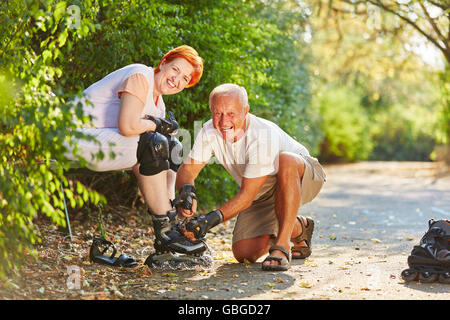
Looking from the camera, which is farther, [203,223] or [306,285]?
[203,223]

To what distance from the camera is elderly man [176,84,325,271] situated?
12.8 ft

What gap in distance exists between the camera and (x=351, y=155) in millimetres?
18438

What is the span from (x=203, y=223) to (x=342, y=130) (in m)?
15.0

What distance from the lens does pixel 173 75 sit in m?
4.00

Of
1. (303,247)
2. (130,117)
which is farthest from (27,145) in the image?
(303,247)

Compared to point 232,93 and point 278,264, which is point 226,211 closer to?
point 278,264

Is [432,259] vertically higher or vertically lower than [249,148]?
lower

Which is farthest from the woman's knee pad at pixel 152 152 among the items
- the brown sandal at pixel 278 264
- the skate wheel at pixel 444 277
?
the skate wheel at pixel 444 277

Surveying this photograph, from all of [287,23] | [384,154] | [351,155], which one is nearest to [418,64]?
[351,155]

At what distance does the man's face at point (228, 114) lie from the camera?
3.89 metres

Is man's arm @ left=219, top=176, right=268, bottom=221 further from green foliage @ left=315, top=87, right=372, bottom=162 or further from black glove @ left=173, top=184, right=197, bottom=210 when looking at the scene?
green foliage @ left=315, top=87, right=372, bottom=162

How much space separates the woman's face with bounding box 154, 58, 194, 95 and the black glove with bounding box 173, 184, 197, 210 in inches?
25.7

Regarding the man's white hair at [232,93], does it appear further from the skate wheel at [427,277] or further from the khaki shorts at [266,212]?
the skate wheel at [427,277]
